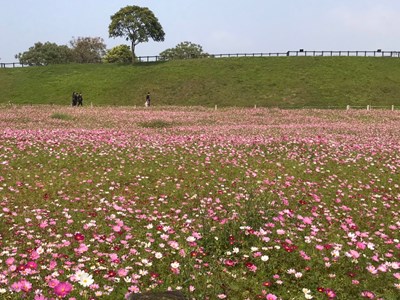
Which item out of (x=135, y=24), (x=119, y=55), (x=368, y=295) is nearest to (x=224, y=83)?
(x=135, y=24)

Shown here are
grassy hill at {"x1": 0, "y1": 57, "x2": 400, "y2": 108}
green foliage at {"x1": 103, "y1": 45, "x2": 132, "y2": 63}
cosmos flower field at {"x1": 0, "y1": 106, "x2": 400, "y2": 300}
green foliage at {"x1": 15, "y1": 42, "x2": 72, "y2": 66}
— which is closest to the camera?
cosmos flower field at {"x1": 0, "y1": 106, "x2": 400, "y2": 300}

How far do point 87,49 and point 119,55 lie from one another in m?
27.0

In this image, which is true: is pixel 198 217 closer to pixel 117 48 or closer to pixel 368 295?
pixel 368 295

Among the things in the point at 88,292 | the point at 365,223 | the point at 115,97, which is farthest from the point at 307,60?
the point at 88,292

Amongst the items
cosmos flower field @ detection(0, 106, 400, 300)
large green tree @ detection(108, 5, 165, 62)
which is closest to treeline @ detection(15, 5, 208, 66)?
large green tree @ detection(108, 5, 165, 62)

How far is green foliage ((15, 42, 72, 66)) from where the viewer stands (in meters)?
121

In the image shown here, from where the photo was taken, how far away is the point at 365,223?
29.9ft

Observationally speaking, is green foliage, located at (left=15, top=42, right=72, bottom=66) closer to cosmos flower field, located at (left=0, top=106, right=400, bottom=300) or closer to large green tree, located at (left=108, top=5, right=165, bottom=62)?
large green tree, located at (left=108, top=5, right=165, bottom=62)

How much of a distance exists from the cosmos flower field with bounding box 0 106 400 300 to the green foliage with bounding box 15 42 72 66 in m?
115

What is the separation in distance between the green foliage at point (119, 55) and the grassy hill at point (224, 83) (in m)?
22.0

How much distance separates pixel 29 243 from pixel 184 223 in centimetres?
327

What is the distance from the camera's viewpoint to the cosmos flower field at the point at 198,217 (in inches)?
222

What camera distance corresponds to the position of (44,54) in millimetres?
121375

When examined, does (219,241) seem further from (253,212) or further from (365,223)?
(365,223)
